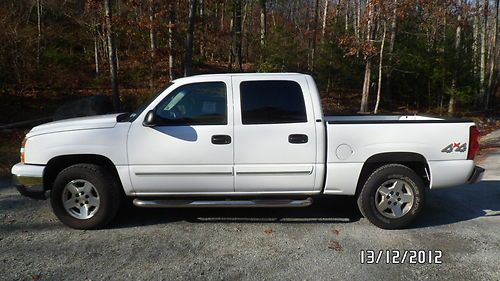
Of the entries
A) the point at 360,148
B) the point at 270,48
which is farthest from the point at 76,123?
the point at 270,48

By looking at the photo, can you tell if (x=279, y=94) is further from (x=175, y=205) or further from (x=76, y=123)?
Result: (x=76, y=123)

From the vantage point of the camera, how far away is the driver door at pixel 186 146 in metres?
4.23

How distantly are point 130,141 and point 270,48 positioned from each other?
15586mm

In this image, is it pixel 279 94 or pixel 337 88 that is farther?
pixel 337 88

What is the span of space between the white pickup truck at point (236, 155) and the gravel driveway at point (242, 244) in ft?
1.12

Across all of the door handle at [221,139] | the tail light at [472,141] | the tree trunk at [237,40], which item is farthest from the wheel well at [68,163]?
the tree trunk at [237,40]

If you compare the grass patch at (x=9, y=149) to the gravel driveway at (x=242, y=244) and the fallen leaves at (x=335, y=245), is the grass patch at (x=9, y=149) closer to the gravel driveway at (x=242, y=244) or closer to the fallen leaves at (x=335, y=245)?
the gravel driveway at (x=242, y=244)

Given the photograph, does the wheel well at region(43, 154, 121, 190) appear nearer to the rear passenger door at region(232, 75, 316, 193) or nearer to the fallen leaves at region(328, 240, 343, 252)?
the rear passenger door at region(232, 75, 316, 193)

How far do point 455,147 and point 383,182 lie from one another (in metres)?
0.92

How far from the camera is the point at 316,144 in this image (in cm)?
425

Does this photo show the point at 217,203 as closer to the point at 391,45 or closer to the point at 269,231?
the point at 269,231

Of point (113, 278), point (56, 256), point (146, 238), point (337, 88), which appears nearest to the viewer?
point (113, 278)

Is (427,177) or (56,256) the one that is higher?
(427,177)

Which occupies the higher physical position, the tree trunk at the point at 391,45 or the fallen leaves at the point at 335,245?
the tree trunk at the point at 391,45
